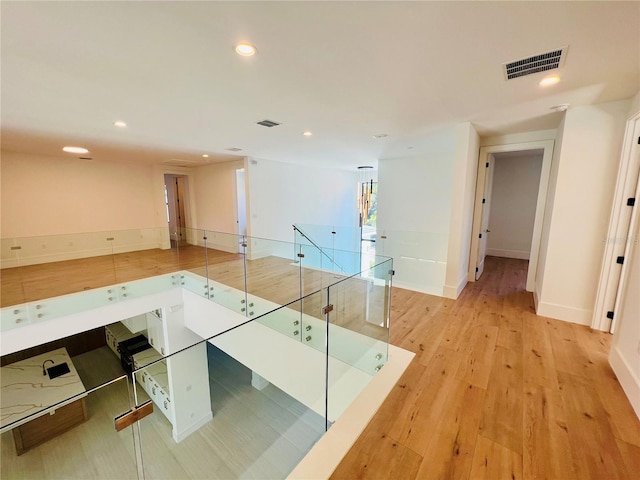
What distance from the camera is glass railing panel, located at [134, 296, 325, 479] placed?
2.22m

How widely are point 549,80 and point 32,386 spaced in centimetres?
975

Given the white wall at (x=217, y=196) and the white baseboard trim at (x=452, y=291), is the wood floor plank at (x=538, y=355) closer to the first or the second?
the white baseboard trim at (x=452, y=291)

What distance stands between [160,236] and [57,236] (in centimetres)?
206

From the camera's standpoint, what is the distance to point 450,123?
3.47 m

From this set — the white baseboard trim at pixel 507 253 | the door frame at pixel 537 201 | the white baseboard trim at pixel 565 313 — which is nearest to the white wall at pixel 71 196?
the door frame at pixel 537 201

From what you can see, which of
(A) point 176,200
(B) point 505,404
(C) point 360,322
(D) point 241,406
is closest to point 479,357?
(B) point 505,404

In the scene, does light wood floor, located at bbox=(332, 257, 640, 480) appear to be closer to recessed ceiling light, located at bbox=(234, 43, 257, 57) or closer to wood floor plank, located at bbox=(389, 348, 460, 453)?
wood floor plank, located at bbox=(389, 348, 460, 453)

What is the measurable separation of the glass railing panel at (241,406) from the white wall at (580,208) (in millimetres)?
3204

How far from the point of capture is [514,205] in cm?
672

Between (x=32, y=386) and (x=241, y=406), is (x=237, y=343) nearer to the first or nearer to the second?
(x=241, y=406)

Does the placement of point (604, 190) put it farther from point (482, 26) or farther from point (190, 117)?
point (190, 117)

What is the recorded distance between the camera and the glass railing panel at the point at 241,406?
2.22 metres

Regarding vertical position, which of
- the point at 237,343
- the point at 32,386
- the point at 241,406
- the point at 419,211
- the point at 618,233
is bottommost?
the point at 32,386

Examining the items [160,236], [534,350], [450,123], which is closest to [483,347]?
[534,350]
